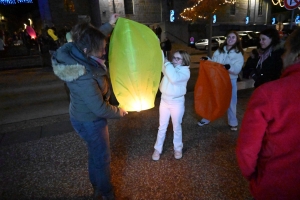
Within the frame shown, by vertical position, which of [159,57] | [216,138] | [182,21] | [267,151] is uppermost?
[182,21]

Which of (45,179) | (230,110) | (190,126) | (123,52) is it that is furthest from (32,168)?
(230,110)

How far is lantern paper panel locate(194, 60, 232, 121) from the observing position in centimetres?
318

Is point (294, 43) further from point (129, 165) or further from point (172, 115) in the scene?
point (129, 165)

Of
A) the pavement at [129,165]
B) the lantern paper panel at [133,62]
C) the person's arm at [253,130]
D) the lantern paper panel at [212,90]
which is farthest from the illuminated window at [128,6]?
the person's arm at [253,130]

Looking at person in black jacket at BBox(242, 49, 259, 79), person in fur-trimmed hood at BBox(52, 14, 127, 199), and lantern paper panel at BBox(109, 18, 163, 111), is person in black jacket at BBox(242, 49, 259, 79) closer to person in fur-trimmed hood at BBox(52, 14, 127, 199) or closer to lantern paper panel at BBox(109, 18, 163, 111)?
lantern paper panel at BBox(109, 18, 163, 111)

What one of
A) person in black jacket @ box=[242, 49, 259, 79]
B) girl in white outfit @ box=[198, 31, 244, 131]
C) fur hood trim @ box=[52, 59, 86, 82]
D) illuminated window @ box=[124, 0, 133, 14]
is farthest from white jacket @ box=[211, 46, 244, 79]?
illuminated window @ box=[124, 0, 133, 14]

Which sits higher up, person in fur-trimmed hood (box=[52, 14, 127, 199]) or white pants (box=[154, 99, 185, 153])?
person in fur-trimmed hood (box=[52, 14, 127, 199])

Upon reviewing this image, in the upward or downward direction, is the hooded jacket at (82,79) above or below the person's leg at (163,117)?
above

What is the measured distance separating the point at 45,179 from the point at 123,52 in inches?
77.0

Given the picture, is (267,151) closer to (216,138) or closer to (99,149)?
(99,149)

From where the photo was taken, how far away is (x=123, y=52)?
179 centimetres

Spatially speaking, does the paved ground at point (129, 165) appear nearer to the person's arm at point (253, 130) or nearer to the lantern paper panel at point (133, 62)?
the lantern paper panel at point (133, 62)

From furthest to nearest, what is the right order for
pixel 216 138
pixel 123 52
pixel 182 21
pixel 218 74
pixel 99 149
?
1. pixel 182 21
2. pixel 216 138
3. pixel 218 74
4. pixel 99 149
5. pixel 123 52

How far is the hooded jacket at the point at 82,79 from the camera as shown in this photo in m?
1.59
